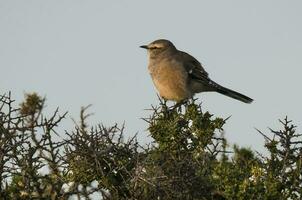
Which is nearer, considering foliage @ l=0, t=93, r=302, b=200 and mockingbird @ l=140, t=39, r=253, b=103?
foliage @ l=0, t=93, r=302, b=200

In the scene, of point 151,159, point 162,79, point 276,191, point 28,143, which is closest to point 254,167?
point 276,191

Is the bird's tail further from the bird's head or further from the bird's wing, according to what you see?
the bird's head

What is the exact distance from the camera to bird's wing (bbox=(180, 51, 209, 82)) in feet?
45.2

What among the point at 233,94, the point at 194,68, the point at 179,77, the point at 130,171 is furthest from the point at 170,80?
the point at 130,171

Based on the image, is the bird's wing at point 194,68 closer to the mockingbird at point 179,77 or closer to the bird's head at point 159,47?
the mockingbird at point 179,77

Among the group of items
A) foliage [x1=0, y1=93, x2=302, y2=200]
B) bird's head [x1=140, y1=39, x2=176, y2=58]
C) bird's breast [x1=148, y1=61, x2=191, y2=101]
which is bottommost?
foliage [x1=0, y1=93, x2=302, y2=200]

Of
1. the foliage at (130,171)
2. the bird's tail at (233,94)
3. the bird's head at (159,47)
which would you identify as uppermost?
the bird's head at (159,47)

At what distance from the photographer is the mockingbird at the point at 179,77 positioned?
1334cm

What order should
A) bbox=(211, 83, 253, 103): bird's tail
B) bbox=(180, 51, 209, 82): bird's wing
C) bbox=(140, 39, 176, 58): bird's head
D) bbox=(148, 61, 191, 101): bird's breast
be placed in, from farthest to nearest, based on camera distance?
bbox=(140, 39, 176, 58): bird's head → bbox=(180, 51, 209, 82): bird's wing → bbox=(211, 83, 253, 103): bird's tail → bbox=(148, 61, 191, 101): bird's breast

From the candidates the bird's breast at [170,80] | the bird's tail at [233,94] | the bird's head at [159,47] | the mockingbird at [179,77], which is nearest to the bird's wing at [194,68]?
the mockingbird at [179,77]

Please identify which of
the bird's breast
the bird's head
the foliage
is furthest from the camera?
the bird's head

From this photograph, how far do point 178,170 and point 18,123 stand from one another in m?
1.58

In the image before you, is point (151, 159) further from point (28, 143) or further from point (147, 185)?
point (28, 143)

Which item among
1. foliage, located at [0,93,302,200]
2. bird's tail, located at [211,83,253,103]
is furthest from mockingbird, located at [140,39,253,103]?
foliage, located at [0,93,302,200]
